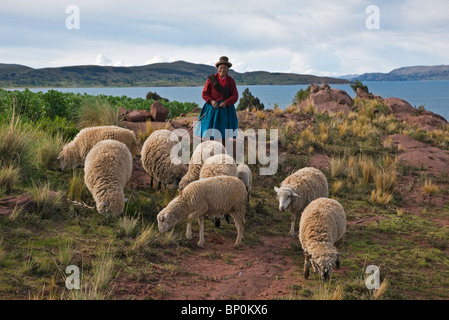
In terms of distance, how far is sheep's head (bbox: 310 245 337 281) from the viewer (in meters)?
5.92

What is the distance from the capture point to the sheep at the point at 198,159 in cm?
918

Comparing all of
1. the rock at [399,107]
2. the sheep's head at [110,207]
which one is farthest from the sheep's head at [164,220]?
the rock at [399,107]

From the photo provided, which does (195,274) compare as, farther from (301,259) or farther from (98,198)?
(98,198)

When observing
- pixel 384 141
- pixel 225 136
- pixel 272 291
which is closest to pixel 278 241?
pixel 272 291

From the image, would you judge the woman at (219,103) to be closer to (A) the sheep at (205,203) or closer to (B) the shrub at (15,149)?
(A) the sheep at (205,203)

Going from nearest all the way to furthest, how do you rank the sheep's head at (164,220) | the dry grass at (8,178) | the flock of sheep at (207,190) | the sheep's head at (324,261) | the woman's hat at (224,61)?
the sheep's head at (324,261) < the flock of sheep at (207,190) < the sheep's head at (164,220) < the dry grass at (8,178) < the woman's hat at (224,61)

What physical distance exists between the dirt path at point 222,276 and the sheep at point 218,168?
1201mm

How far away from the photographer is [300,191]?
8508 mm

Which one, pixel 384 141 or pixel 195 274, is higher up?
pixel 384 141

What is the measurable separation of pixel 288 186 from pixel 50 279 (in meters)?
4.92

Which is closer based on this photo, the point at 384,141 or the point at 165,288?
the point at 165,288

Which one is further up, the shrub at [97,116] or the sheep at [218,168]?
the shrub at [97,116]

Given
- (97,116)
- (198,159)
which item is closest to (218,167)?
(198,159)

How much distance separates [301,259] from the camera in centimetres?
719
